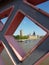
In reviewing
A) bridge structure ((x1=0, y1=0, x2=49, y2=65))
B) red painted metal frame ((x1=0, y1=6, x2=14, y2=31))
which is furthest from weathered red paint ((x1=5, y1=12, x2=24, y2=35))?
red painted metal frame ((x1=0, y1=6, x2=14, y2=31))

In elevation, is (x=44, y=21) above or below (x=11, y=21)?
above

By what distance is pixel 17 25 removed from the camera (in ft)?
6.70

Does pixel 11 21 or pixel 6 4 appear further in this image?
pixel 6 4

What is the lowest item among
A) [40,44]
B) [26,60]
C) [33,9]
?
[26,60]

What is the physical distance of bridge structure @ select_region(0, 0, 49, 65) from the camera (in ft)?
4.94

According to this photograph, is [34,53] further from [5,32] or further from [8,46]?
[5,32]

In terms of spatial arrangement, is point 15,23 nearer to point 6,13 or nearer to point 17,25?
point 17,25

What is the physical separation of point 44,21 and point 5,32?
64 cm

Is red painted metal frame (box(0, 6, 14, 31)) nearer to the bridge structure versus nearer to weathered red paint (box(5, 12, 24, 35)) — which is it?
the bridge structure

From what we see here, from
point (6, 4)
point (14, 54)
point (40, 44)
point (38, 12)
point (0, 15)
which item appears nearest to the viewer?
point (40, 44)

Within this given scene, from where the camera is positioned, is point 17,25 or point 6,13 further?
point 6,13

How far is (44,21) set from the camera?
1.53 metres

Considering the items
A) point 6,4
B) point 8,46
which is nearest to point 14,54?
point 8,46

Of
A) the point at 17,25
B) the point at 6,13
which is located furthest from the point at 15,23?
the point at 6,13
